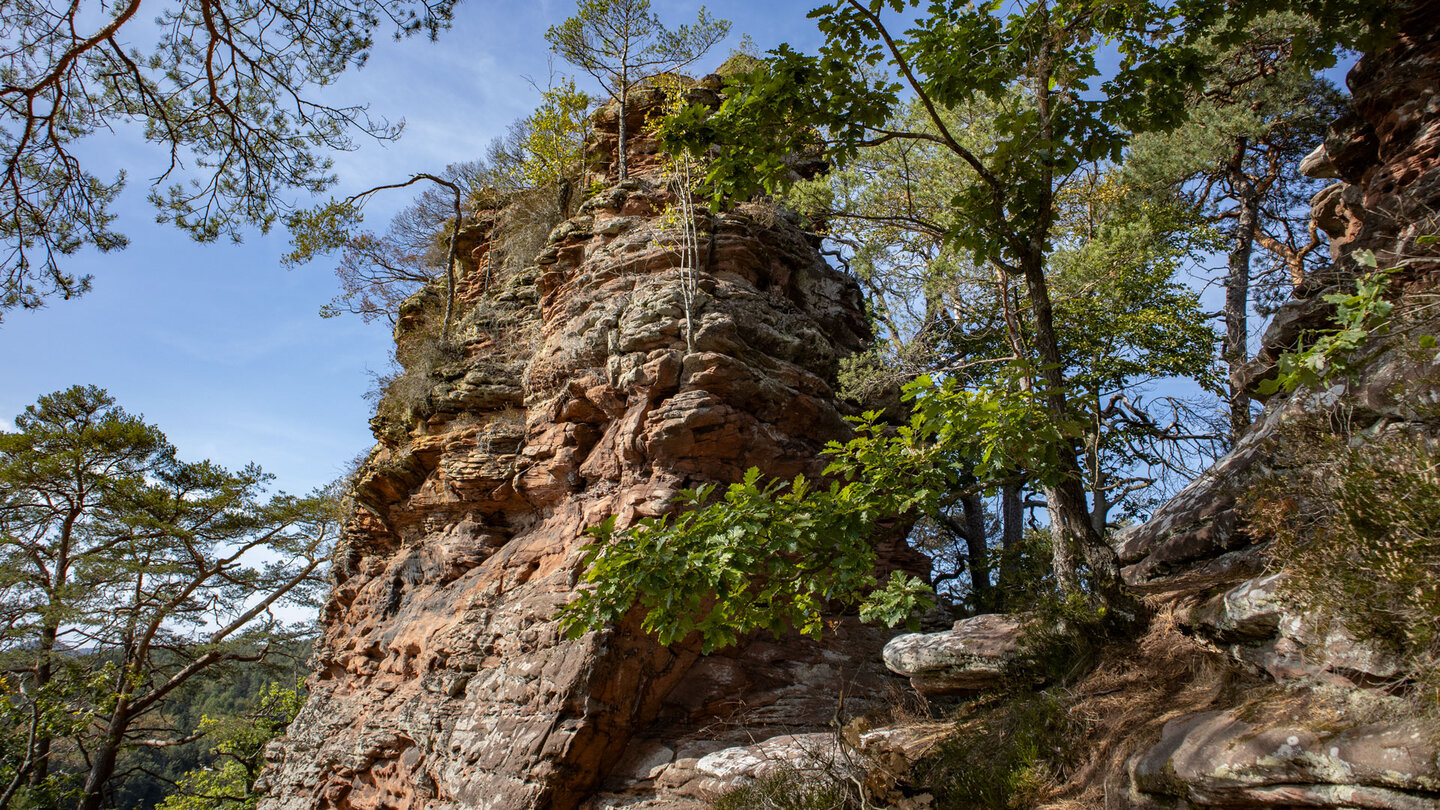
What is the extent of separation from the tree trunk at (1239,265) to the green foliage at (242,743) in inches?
841

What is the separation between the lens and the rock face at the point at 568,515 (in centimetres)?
789

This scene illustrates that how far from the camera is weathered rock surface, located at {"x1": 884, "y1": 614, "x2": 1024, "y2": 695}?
21.7 feet

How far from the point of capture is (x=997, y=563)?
12.1 m

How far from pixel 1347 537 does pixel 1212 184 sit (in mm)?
12610

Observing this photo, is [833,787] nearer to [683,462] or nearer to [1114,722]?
[1114,722]

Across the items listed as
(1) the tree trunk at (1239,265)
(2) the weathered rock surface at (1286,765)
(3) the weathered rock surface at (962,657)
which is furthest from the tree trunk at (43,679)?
(1) the tree trunk at (1239,265)

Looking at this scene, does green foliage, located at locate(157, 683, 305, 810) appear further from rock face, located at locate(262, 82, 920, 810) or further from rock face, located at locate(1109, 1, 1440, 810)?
rock face, located at locate(1109, 1, 1440, 810)

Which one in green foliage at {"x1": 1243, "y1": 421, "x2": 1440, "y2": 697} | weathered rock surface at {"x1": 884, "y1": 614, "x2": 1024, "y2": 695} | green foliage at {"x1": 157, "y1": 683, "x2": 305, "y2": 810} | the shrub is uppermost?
the shrub

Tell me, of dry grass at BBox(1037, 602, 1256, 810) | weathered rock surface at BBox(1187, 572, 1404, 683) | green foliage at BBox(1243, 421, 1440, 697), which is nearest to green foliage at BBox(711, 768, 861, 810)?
dry grass at BBox(1037, 602, 1256, 810)

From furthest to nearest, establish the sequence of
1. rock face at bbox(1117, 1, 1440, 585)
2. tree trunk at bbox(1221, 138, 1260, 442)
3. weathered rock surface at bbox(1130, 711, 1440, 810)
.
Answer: tree trunk at bbox(1221, 138, 1260, 442) → rock face at bbox(1117, 1, 1440, 585) → weathered rock surface at bbox(1130, 711, 1440, 810)

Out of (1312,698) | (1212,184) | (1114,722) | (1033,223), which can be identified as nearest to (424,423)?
(1033,223)

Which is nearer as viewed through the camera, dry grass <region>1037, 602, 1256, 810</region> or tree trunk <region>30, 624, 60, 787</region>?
dry grass <region>1037, 602, 1256, 810</region>

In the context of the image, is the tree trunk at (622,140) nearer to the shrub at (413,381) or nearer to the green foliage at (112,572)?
the shrub at (413,381)

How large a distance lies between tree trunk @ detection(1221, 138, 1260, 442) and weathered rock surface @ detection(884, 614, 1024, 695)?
20.6 feet
